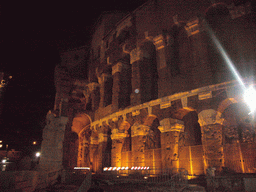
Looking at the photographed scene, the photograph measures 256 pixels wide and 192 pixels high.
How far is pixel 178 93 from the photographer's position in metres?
12.3

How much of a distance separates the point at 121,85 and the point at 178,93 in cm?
617

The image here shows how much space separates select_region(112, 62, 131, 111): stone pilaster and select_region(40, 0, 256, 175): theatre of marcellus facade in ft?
0.28

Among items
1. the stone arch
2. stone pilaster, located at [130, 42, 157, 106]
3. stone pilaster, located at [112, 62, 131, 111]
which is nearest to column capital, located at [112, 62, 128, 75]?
stone pilaster, located at [112, 62, 131, 111]

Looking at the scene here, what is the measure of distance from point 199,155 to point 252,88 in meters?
4.73

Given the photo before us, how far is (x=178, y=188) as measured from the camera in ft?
26.0

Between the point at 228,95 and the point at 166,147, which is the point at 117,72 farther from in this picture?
the point at 228,95

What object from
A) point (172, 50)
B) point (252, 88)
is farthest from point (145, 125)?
point (252, 88)

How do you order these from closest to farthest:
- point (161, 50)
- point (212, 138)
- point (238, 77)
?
point (212, 138) < point (238, 77) < point (161, 50)

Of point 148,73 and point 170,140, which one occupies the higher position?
point 148,73

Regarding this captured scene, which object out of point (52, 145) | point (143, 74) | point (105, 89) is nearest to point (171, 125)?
point (143, 74)

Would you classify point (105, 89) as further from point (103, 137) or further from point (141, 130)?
point (141, 130)

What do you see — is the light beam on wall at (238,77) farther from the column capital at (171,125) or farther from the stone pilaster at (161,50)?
the column capital at (171,125)

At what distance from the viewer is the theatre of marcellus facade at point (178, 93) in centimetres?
1067

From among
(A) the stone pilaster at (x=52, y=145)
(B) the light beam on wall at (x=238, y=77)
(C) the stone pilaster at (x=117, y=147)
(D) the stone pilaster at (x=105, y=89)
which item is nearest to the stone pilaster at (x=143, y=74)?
(C) the stone pilaster at (x=117, y=147)
